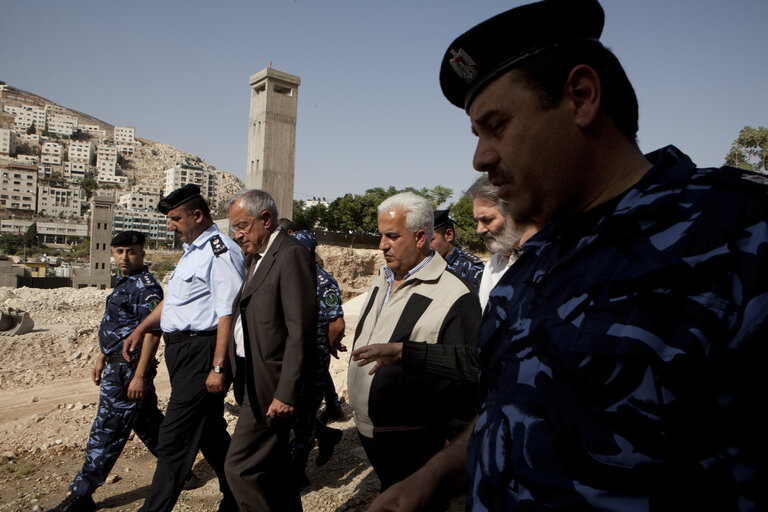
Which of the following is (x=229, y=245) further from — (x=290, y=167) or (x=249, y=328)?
(x=290, y=167)

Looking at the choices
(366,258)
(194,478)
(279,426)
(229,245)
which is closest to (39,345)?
(194,478)

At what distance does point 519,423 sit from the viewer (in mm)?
924

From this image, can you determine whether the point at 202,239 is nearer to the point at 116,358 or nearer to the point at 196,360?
the point at 196,360

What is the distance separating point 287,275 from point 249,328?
0.43 meters

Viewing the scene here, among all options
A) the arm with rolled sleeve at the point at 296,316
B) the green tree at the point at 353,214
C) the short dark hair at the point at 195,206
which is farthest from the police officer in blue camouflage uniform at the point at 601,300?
the green tree at the point at 353,214

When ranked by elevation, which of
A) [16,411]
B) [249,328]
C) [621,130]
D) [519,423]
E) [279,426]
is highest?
[621,130]

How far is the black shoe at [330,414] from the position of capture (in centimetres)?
609

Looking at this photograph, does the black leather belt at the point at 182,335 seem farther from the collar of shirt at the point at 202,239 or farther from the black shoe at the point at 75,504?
the black shoe at the point at 75,504

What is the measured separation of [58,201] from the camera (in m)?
136

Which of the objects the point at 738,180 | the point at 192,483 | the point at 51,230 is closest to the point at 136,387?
the point at 192,483

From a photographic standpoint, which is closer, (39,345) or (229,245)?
(229,245)

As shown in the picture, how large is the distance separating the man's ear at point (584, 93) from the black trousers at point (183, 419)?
11.2 feet

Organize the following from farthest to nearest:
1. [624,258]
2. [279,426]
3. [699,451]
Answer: [279,426], [624,258], [699,451]

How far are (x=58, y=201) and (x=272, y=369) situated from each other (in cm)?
16015
